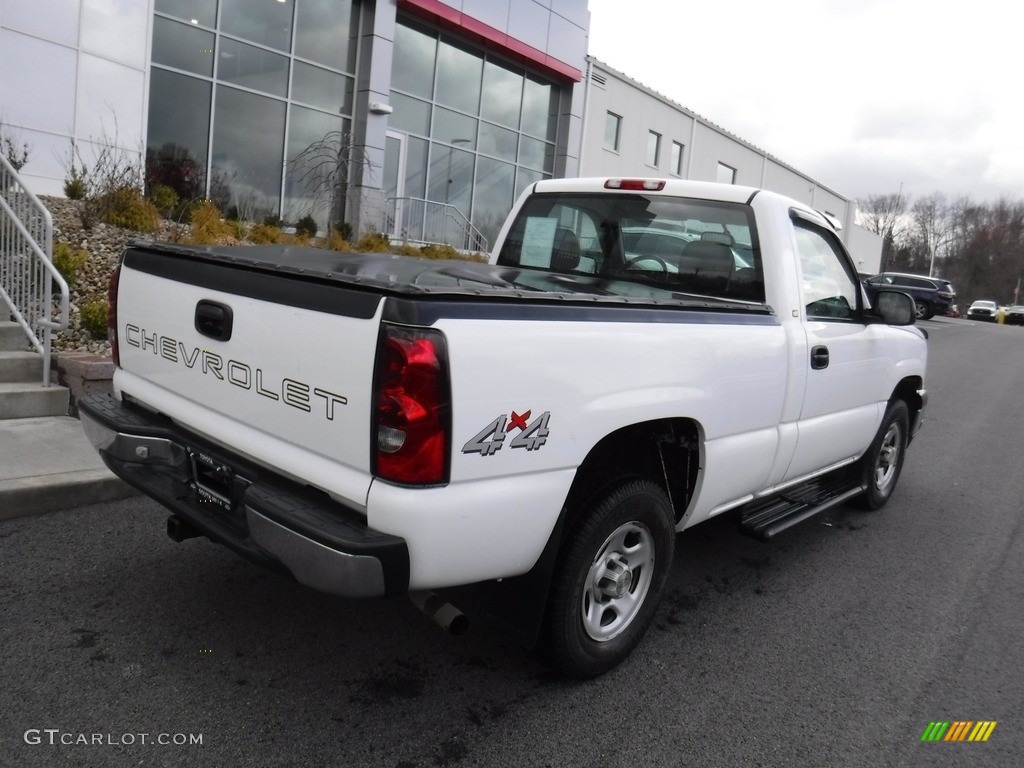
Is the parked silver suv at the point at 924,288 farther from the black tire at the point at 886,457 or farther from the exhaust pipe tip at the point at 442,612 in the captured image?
the exhaust pipe tip at the point at 442,612

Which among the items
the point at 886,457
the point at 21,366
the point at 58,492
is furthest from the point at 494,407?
the point at 21,366

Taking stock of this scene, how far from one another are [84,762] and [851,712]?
8.84ft

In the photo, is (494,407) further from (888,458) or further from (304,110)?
→ (304,110)

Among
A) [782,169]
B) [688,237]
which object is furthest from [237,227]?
[782,169]

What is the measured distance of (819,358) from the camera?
4.21 meters

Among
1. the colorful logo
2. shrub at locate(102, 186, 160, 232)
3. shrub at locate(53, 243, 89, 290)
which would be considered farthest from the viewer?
shrub at locate(102, 186, 160, 232)

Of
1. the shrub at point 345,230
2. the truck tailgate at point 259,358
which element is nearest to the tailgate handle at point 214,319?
the truck tailgate at point 259,358

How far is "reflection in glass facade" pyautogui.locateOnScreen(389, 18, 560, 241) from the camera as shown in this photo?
62.2ft

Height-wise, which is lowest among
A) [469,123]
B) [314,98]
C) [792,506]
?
[792,506]

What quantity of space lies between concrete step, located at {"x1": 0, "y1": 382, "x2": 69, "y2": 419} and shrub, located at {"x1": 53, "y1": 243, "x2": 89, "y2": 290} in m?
1.77

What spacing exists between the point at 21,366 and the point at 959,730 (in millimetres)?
6479

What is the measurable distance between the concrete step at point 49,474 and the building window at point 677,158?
28438 millimetres

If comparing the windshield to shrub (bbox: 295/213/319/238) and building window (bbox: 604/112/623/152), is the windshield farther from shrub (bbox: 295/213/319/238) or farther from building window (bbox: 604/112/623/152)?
building window (bbox: 604/112/623/152)

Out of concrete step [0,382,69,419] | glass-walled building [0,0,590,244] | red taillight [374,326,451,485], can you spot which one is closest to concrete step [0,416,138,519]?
concrete step [0,382,69,419]
